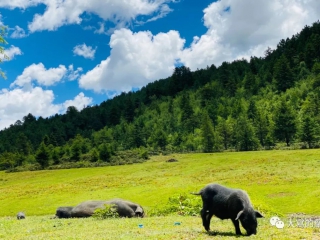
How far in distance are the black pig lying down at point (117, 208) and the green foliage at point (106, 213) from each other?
33.1 inches

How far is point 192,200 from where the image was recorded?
31109 millimetres

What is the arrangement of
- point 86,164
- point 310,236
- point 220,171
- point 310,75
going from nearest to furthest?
point 310,236 < point 220,171 < point 86,164 < point 310,75

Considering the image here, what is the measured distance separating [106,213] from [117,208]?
159cm

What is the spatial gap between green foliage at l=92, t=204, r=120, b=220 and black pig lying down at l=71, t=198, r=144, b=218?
84 centimetres

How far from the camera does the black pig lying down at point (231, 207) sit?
15.0 metres

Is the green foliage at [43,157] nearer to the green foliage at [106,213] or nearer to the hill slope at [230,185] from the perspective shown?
the hill slope at [230,185]

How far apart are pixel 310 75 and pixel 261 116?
253ft

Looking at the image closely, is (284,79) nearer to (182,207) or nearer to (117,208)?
(182,207)

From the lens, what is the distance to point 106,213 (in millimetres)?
29203

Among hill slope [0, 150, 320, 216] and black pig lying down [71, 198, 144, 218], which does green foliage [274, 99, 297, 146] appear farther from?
black pig lying down [71, 198, 144, 218]

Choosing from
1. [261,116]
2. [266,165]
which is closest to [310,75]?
[261,116]

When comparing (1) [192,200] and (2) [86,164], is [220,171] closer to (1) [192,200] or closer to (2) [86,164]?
(1) [192,200]

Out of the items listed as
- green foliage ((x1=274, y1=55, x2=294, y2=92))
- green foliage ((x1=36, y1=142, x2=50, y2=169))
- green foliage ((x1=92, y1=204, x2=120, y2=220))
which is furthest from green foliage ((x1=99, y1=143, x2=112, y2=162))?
green foliage ((x1=274, y1=55, x2=294, y2=92))

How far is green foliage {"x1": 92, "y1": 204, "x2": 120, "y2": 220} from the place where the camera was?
28.9 metres
